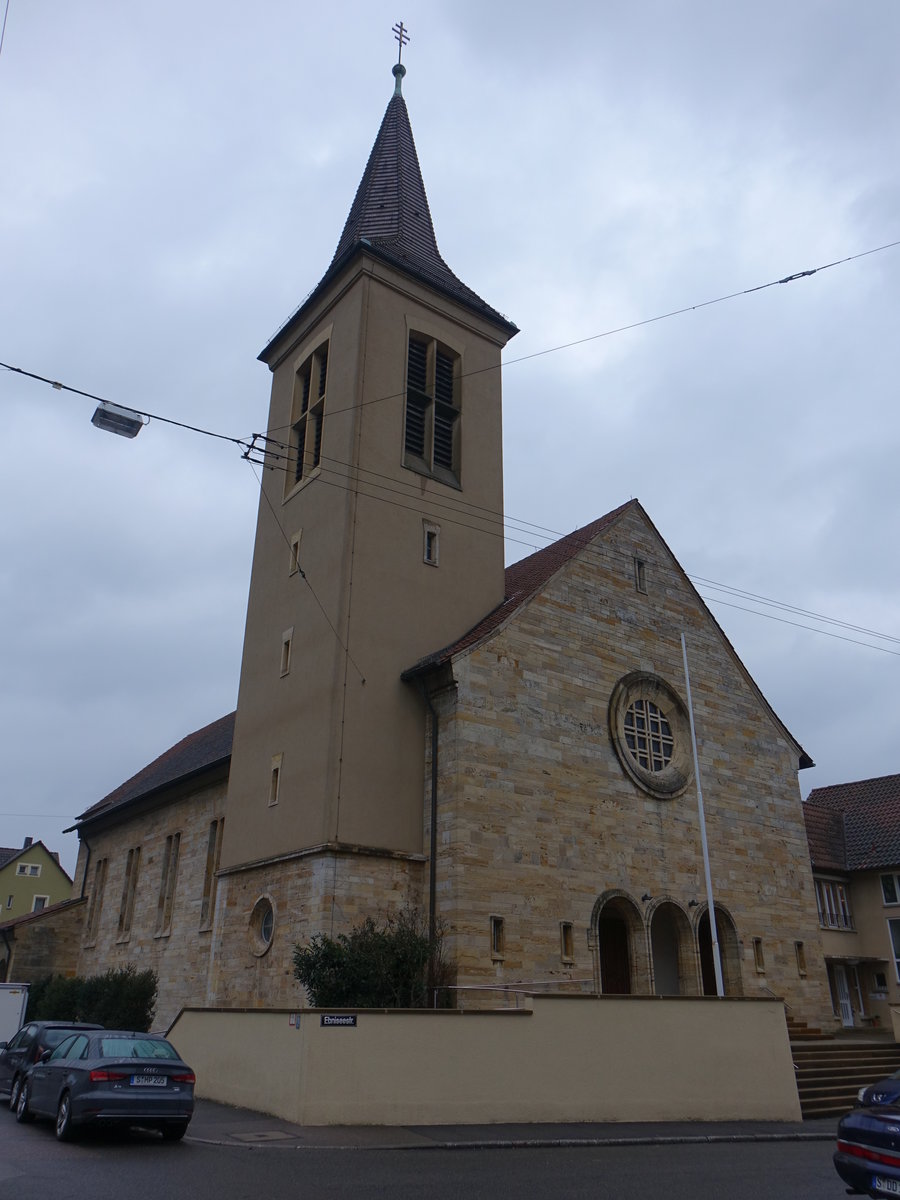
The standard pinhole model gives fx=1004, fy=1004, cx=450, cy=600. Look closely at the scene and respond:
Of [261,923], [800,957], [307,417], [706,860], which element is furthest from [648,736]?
[307,417]

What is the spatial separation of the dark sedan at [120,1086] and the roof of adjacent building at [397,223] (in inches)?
674

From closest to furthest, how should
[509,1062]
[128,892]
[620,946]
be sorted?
[509,1062] → [620,946] → [128,892]

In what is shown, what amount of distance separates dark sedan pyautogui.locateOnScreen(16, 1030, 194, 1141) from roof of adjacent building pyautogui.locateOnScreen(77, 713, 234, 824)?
1243 centimetres

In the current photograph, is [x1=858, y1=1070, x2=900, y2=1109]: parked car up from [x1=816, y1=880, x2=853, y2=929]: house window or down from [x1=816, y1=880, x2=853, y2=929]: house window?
down

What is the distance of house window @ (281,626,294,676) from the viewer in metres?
21.2

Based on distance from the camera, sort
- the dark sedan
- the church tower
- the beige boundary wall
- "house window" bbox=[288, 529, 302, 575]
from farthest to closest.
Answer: "house window" bbox=[288, 529, 302, 575]
the church tower
the beige boundary wall
the dark sedan

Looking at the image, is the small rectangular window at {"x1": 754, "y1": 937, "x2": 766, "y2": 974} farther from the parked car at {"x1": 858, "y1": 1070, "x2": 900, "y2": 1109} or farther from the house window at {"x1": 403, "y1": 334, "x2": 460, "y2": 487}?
the parked car at {"x1": 858, "y1": 1070, "x2": 900, "y2": 1109}

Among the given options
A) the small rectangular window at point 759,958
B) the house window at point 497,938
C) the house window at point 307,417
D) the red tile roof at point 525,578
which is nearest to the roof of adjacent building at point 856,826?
the small rectangular window at point 759,958

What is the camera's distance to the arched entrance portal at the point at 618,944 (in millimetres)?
20000

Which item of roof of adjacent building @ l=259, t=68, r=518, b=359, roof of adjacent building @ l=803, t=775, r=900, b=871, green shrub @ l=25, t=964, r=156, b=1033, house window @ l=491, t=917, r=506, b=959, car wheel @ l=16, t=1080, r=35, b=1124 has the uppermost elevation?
roof of adjacent building @ l=259, t=68, r=518, b=359

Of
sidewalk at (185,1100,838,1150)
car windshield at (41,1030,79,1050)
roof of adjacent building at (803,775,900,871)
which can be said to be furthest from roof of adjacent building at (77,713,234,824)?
roof of adjacent building at (803,775,900,871)

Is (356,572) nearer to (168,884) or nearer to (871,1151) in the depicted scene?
(168,884)

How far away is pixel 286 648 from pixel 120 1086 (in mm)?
11253

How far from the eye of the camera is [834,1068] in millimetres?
19188
